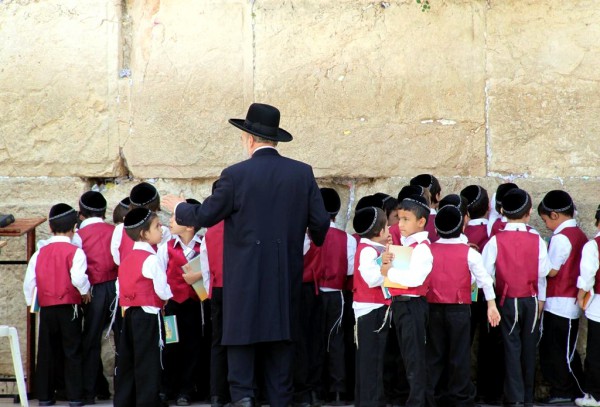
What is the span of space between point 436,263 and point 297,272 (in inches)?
39.5

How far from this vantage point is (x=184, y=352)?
25.3ft

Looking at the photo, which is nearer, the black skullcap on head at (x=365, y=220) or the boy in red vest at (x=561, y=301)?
the black skullcap on head at (x=365, y=220)

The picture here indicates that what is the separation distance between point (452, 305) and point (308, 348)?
1116mm

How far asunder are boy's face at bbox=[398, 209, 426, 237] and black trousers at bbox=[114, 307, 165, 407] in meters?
1.71

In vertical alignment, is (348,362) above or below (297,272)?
below

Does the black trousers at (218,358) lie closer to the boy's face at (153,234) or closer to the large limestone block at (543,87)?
the boy's face at (153,234)

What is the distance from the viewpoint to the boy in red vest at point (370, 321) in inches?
274

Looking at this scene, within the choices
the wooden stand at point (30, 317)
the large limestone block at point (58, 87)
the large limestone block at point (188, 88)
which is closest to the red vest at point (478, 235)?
the large limestone block at point (188, 88)

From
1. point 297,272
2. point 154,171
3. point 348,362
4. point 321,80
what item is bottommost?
point 348,362

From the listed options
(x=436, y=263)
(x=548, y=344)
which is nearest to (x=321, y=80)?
(x=436, y=263)

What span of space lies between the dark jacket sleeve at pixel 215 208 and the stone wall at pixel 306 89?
182cm

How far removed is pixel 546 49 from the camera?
8.29m

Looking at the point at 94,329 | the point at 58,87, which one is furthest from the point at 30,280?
the point at 58,87

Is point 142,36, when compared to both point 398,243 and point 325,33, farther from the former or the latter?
point 398,243
